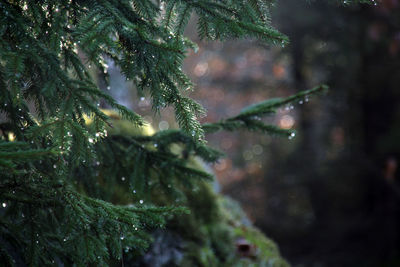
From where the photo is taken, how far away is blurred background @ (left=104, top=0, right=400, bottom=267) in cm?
710

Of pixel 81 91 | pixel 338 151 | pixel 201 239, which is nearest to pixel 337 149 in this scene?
pixel 338 151

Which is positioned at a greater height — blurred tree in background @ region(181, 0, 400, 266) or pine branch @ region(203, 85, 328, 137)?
blurred tree in background @ region(181, 0, 400, 266)

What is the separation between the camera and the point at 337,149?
8.31m

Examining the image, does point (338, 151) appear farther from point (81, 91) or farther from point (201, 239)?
point (81, 91)

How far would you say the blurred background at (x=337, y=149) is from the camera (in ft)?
23.3

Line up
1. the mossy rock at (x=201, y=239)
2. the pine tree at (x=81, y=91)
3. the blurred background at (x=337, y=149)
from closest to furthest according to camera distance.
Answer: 1. the pine tree at (x=81, y=91)
2. the mossy rock at (x=201, y=239)
3. the blurred background at (x=337, y=149)

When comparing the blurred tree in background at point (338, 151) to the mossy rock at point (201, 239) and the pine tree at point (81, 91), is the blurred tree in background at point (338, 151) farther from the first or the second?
the pine tree at point (81, 91)

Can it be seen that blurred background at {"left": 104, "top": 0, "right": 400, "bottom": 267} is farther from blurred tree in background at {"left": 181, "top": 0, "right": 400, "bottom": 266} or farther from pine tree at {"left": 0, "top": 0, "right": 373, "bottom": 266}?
pine tree at {"left": 0, "top": 0, "right": 373, "bottom": 266}

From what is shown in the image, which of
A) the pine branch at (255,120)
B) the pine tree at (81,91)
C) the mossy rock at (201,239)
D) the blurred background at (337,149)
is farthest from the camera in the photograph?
the blurred background at (337,149)

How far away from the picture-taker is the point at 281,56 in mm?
8656

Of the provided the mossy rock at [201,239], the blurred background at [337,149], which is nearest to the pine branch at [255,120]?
the mossy rock at [201,239]

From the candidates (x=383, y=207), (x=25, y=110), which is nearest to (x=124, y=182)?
(x=25, y=110)

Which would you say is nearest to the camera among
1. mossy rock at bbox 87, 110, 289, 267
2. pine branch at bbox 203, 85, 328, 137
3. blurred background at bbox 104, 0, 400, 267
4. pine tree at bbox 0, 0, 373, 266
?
pine tree at bbox 0, 0, 373, 266

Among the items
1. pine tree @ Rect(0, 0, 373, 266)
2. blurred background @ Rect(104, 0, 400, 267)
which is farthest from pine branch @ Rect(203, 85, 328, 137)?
blurred background @ Rect(104, 0, 400, 267)
